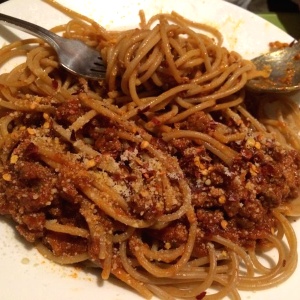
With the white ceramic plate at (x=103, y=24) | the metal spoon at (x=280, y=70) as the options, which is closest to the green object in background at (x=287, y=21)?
the white ceramic plate at (x=103, y=24)

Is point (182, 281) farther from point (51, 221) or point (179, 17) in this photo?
point (179, 17)

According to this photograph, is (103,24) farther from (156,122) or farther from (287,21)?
(287,21)

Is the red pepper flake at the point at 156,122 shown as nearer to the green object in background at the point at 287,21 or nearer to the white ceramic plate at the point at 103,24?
the white ceramic plate at the point at 103,24

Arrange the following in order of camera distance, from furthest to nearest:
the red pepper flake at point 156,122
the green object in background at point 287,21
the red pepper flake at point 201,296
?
the green object in background at point 287,21
the red pepper flake at point 156,122
the red pepper flake at point 201,296

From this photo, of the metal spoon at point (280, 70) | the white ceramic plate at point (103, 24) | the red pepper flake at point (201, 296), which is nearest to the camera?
the white ceramic plate at point (103, 24)

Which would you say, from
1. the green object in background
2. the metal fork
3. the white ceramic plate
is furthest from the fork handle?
the green object in background

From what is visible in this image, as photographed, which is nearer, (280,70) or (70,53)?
(70,53)

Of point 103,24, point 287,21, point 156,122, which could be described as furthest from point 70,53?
point 287,21
